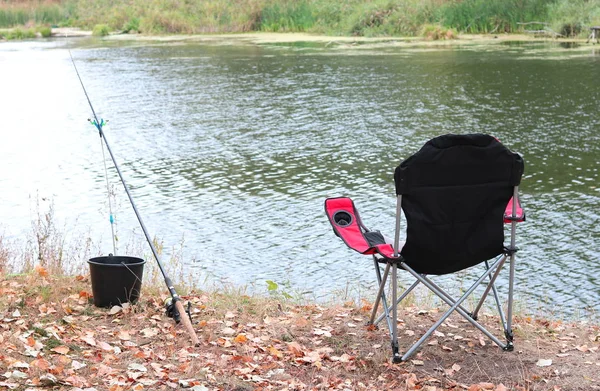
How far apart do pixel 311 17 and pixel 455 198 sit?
134ft

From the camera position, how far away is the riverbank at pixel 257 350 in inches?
155

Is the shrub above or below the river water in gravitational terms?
above

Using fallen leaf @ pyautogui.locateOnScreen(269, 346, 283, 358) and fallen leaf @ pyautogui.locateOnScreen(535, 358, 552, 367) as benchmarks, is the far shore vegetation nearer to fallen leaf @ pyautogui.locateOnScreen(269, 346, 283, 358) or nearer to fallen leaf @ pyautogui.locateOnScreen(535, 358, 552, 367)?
fallen leaf @ pyautogui.locateOnScreen(535, 358, 552, 367)

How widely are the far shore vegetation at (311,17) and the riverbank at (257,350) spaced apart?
32468 millimetres

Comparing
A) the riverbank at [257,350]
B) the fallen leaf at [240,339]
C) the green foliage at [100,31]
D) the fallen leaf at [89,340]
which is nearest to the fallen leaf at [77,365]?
the riverbank at [257,350]

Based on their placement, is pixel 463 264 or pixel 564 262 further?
pixel 564 262

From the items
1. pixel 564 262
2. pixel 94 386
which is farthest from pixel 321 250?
pixel 94 386

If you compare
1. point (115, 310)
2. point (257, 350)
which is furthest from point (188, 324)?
point (115, 310)

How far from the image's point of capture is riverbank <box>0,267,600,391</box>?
155 inches

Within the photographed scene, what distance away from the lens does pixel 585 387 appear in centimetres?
396

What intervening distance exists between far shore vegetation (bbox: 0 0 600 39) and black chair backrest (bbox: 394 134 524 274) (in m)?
32.6

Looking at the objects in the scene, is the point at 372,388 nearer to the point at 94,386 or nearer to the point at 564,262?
the point at 94,386

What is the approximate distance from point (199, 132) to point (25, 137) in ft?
12.0

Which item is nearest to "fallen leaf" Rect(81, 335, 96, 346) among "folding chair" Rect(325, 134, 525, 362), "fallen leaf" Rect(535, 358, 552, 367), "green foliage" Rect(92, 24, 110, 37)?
"folding chair" Rect(325, 134, 525, 362)
